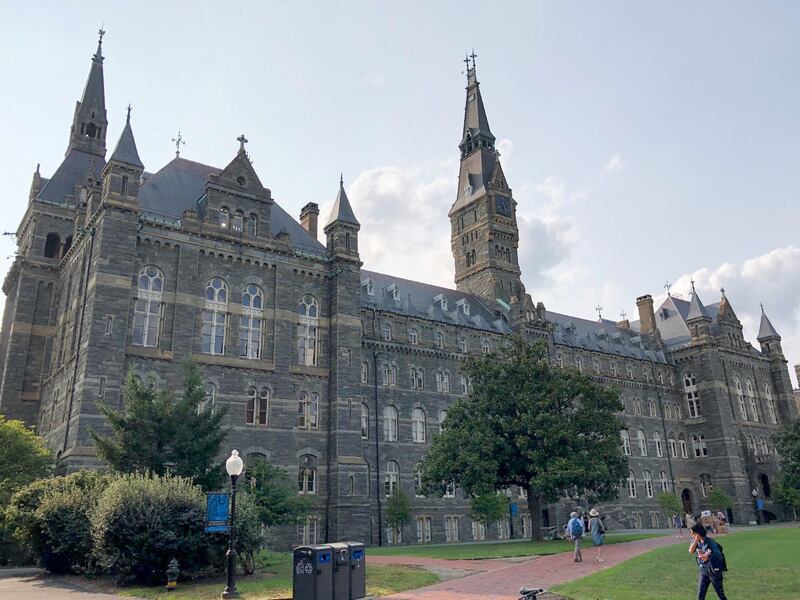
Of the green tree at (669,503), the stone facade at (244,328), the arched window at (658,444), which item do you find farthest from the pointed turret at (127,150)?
the arched window at (658,444)

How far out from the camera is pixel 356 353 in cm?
4244

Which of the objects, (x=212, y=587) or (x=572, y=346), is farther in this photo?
(x=572, y=346)

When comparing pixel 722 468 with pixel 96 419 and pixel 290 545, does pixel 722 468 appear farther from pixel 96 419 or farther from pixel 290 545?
pixel 96 419

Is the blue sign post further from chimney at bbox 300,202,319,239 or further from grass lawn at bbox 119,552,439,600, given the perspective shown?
chimney at bbox 300,202,319,239

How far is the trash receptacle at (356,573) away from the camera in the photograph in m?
18.0

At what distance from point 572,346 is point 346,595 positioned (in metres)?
54.0

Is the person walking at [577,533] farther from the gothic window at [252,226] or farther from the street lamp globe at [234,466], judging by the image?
the gothic window at [252,226]

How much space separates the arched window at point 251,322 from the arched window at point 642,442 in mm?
46235

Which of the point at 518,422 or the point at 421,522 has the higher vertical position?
the point at 518,422

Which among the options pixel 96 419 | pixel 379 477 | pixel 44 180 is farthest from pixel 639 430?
pixel 44 180

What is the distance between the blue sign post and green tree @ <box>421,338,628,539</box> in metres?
18.6

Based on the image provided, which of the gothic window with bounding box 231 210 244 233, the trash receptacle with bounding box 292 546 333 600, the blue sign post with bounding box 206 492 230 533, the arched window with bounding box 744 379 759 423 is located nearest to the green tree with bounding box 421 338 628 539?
the gothic window with bounding box 231 210 244 233

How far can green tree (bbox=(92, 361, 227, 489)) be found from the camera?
27.2 meters

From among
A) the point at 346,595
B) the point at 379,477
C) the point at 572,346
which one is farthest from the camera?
the point at 572,346
